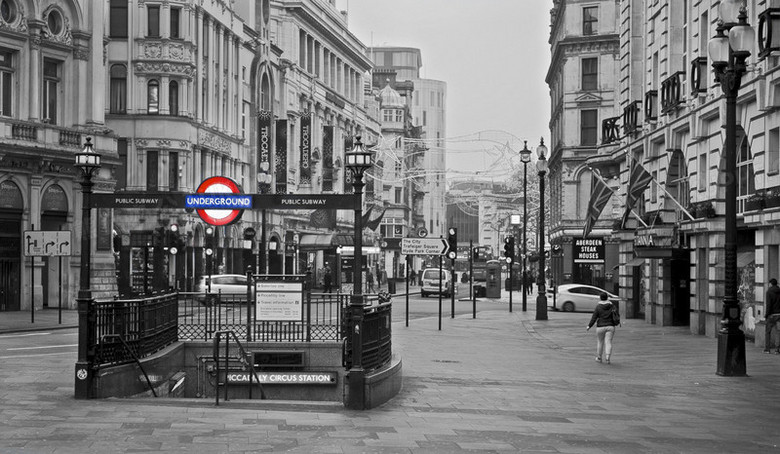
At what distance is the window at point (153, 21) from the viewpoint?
56.5 meters

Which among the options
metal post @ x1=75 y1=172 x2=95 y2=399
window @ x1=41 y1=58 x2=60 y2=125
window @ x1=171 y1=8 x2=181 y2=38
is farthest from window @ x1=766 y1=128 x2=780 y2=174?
window @ x1=171 y1=8 x2=181 y2=38

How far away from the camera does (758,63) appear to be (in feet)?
89.4

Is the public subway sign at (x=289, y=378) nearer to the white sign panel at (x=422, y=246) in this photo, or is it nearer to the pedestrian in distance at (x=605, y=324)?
the pedestrian in distance at (x=605, y=324)

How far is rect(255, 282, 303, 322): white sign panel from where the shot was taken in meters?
20.7

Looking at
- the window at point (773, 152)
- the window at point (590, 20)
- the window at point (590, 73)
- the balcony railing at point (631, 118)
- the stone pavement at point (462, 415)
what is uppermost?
the window at point (590, 20)

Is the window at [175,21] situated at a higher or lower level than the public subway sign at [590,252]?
higher

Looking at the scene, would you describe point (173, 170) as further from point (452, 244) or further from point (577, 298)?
point (577, 298)

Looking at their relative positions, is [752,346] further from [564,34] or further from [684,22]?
[564,34]

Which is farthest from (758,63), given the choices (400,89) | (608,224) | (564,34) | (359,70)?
(400,89)

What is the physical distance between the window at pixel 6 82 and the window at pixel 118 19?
15.0 m

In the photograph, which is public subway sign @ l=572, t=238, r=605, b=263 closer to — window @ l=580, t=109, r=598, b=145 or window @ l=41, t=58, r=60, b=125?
window @ l=580, t=109, r=598, b=145

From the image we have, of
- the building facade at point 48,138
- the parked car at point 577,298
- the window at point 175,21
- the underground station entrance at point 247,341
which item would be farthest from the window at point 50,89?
the parked car at point 577,298

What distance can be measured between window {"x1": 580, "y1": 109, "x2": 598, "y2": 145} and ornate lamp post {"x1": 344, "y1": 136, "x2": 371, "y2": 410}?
58233 mm

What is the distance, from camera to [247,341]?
21.2m
